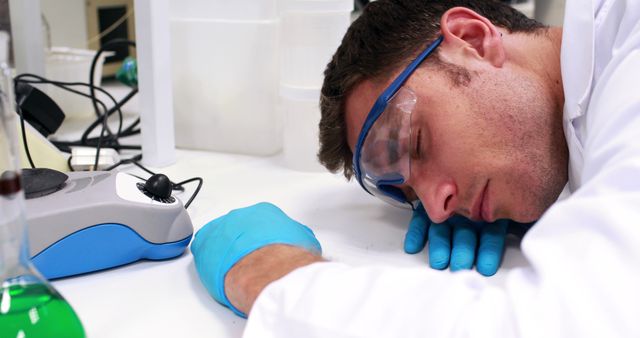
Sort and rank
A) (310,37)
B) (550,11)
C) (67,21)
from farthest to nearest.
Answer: (550,11), (67,21), (310,37)

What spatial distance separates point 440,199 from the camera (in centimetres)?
88

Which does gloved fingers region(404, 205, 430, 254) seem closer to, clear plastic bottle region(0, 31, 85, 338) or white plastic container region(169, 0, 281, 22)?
clear plastic bottle region(0, 31, 85, 338)

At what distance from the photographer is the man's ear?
95 cm

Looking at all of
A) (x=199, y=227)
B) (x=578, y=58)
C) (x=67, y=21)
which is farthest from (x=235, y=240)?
(x=67, y=21)

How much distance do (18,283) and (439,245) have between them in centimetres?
53

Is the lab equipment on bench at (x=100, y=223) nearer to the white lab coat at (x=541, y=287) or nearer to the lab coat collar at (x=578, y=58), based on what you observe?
the white lab coat at (x=541, y=287)

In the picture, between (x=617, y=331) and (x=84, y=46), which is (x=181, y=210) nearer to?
(x=617, y=331)

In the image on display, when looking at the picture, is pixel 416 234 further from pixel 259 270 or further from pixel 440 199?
pixel 259 270

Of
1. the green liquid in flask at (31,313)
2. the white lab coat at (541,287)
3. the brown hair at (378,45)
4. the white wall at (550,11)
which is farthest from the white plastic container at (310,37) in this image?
the white wall at (550,11)

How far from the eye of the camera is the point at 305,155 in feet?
4.26

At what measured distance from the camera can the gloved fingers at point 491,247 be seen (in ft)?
2.67

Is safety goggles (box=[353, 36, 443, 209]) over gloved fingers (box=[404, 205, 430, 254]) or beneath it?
over

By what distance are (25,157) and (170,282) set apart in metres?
0.41

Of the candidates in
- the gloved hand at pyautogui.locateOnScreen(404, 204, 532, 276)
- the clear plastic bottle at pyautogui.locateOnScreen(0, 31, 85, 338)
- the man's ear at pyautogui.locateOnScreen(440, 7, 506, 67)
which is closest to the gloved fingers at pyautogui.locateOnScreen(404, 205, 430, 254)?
the gloved hand at pyautogui.locateOnScreen(404, 204, 532, 276)
